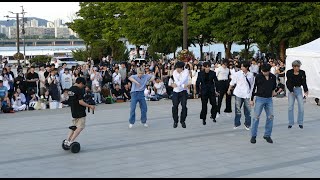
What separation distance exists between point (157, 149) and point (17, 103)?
765 cm

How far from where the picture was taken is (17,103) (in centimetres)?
1598

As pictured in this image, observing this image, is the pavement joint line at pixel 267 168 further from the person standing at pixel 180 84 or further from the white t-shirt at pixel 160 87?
the white t-shirt at pixel 160 87

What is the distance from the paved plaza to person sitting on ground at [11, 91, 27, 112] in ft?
4.99

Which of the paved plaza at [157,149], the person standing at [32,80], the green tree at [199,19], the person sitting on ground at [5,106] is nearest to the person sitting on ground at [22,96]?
the person sitting on ground at [5,106]

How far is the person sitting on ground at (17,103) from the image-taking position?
15.9 metres

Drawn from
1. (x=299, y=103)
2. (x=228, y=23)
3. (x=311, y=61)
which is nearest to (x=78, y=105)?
(x=299, y=103)

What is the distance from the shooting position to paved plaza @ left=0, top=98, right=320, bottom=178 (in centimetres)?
806

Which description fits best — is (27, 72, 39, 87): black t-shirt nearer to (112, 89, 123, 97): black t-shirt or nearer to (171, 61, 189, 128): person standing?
(112, 89, 123, 97): black t-shirt

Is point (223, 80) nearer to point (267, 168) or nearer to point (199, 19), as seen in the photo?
point (267, 168)

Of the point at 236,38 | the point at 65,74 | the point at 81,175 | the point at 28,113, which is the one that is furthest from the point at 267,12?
the point at 81,175

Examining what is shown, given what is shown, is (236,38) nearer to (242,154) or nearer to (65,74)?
(65,74)

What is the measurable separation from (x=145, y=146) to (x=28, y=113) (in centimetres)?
644

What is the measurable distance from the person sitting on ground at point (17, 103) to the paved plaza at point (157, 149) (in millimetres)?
1522

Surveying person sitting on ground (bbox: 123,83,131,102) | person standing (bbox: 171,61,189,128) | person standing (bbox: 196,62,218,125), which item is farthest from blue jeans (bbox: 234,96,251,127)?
person sitting on ground (bbox: 123,83,131,102)
